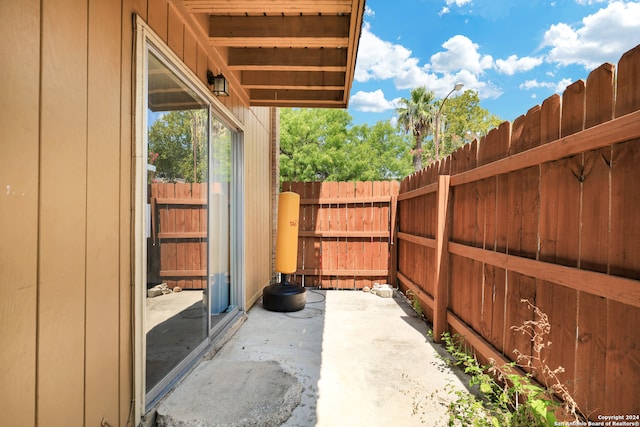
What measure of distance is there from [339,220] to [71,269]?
4973 mm

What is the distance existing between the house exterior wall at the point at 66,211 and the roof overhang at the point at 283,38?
898 millimetres

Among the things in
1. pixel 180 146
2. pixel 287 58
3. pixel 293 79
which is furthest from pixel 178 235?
pixel 293 79

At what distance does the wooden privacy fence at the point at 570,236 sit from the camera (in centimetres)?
136

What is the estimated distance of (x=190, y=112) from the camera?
276 centimetres

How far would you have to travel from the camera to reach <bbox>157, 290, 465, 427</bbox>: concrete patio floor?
2.06 meters

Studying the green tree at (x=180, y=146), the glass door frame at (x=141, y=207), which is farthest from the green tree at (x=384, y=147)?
the glass door frame at (x=141, y=207)

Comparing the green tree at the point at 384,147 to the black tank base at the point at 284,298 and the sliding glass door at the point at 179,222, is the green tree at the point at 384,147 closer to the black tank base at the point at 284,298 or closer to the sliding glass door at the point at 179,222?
the black tank base at the point at 284,298

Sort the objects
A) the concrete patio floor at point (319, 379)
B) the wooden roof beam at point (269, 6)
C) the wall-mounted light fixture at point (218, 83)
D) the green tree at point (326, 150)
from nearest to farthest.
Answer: the concrete patio floor at point (319, 379) < the wooden roof beam at point (269, 6) < the wall-mounted light fixture at point (218, 83) < the green tree at point (326, 150)

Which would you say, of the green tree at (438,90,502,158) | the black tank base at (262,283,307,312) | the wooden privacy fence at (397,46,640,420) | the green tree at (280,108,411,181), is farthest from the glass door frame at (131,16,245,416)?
the green tree at (438,90,502,158)

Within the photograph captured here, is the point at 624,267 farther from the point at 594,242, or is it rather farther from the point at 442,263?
the point at 442,263

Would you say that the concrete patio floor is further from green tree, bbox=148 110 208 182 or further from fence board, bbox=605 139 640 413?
green tree, bbox=148 110 208 182

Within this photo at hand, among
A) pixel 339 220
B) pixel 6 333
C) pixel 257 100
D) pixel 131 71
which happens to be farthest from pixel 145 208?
pixel 339 220

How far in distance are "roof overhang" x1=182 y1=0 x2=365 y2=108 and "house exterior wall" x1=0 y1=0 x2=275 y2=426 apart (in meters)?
0.90

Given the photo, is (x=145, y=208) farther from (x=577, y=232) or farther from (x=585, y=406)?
(x=585, y=406)
